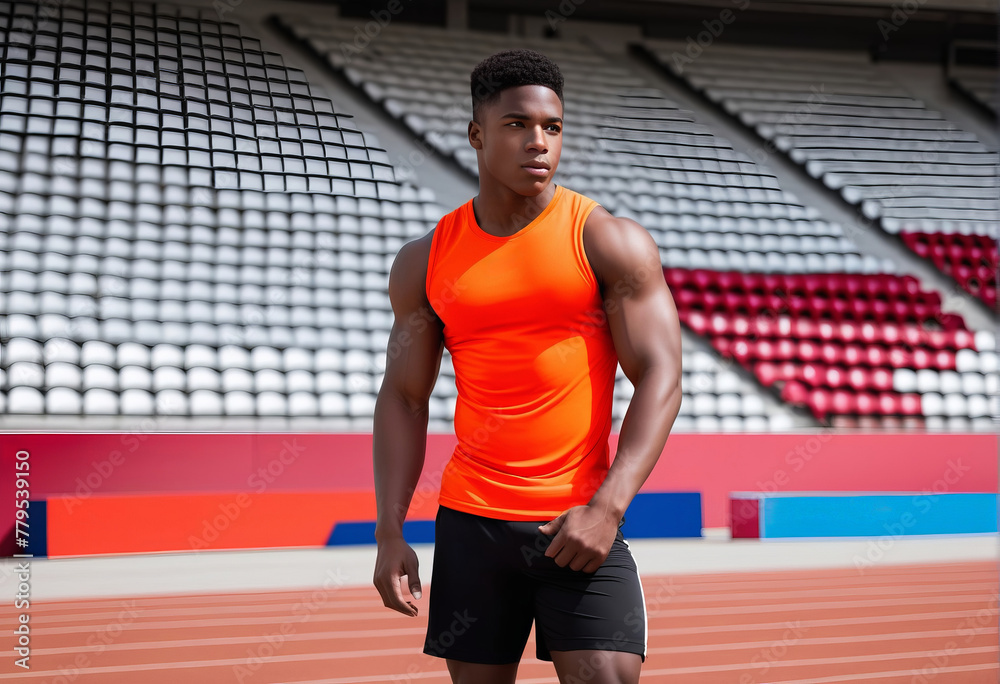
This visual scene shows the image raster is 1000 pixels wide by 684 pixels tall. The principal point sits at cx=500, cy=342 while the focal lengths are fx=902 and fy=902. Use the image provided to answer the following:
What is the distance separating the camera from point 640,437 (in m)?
1.27

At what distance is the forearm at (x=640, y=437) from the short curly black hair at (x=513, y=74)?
0.46m

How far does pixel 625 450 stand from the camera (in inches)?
50.1

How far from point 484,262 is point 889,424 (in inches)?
324

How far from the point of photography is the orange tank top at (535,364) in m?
1.33

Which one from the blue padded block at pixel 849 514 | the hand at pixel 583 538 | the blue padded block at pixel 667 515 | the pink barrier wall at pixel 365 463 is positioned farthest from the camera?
the blue padded block at pixel 849 514

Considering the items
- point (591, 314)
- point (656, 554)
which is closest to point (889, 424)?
point (656, 554)

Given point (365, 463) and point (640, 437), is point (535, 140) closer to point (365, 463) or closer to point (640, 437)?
point (640, 437)

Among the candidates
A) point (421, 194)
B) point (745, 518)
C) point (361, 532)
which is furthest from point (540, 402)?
point (421, 194)

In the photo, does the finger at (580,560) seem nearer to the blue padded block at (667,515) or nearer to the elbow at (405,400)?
the elbow at (405,400)

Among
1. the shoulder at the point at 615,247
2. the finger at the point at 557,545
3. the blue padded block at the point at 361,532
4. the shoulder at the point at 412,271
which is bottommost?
the blue padded block at the point at 361,532

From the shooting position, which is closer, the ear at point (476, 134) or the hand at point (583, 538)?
the hand at point (583, 538)

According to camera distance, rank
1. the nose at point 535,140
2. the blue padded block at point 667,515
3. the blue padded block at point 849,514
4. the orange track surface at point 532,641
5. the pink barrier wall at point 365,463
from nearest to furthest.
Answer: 1. the nose at point 535,140
2. the orange track surface at point 532,641
3. the pink barrier wall at point 365,463
4. the blue padded block at point 667,515
5. the blue padded block at point 849,514

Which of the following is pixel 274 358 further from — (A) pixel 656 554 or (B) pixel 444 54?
(B) pixel 444 54

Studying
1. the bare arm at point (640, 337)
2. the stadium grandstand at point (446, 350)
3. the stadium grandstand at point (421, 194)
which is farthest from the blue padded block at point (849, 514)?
the bare arm at point (640, 337)
